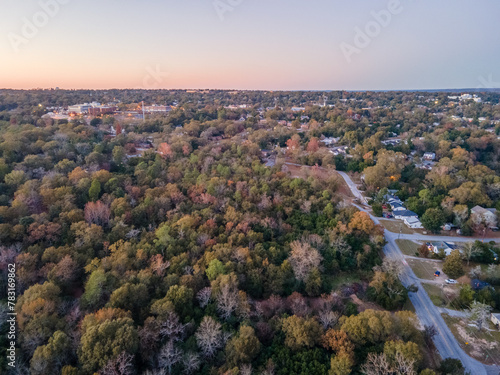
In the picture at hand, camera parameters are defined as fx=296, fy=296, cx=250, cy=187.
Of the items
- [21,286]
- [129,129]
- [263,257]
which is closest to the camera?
[21,286]

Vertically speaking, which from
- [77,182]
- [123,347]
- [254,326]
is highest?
[77,182]

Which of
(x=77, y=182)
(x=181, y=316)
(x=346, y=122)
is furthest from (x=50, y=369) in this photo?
(x=346, y=122)

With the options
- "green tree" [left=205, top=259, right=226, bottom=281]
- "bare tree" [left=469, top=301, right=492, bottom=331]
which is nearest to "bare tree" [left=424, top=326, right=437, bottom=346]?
"bare tree" [left=469, top=301, right=492, bottom=331]

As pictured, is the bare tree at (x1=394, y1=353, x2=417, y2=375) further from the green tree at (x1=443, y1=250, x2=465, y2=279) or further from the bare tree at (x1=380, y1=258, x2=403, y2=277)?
the green tree at (x1=443, y1=250, x2=465, y2=279)

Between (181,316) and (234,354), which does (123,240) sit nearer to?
(181,316)

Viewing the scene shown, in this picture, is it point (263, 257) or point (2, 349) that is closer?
point (2, 349)

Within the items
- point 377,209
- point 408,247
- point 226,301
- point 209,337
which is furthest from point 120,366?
point 377,209

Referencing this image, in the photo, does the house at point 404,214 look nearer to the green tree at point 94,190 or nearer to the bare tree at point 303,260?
the bare tree at point 303,260
